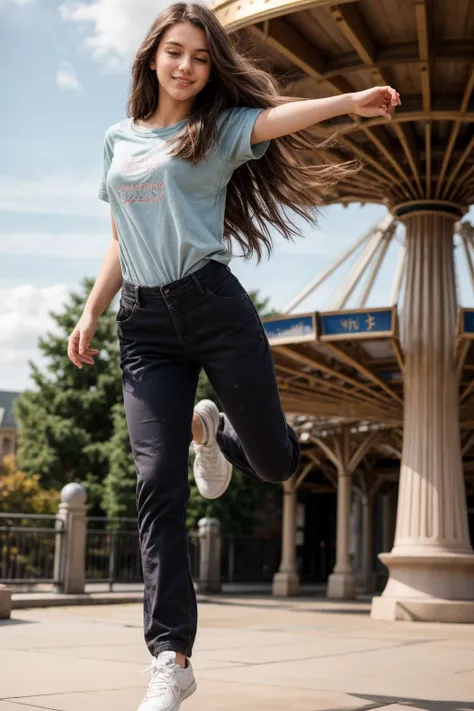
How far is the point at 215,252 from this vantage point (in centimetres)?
315

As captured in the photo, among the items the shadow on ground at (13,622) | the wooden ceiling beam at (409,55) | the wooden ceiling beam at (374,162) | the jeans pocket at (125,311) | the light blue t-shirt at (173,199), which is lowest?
the shadow on ground at (13,622)

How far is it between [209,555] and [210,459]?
58.1ft

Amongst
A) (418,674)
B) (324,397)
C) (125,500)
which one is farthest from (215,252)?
(125,500)

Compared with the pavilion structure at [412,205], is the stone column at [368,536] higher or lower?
lower

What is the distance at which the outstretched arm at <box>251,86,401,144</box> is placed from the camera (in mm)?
2938

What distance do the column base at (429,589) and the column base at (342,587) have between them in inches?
422

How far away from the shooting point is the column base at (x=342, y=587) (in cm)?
2330

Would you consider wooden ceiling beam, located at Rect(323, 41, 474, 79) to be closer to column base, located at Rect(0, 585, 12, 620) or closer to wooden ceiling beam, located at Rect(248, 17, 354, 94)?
wooden ceiling beam, located at Rect(248, 17, 354, 94)

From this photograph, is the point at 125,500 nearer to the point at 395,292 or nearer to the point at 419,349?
the point at 395,292

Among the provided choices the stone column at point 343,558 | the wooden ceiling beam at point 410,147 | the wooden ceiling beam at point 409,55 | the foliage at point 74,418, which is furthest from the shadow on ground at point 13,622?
the foliage at point 74,418

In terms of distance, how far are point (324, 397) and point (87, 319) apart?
14.9 m

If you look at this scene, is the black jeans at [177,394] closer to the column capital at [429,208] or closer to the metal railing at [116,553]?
the column capital at [429,208]

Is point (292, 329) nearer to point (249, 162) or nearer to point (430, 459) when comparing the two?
point (430, 459)

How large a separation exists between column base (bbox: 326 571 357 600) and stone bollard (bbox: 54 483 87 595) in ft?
29.4
